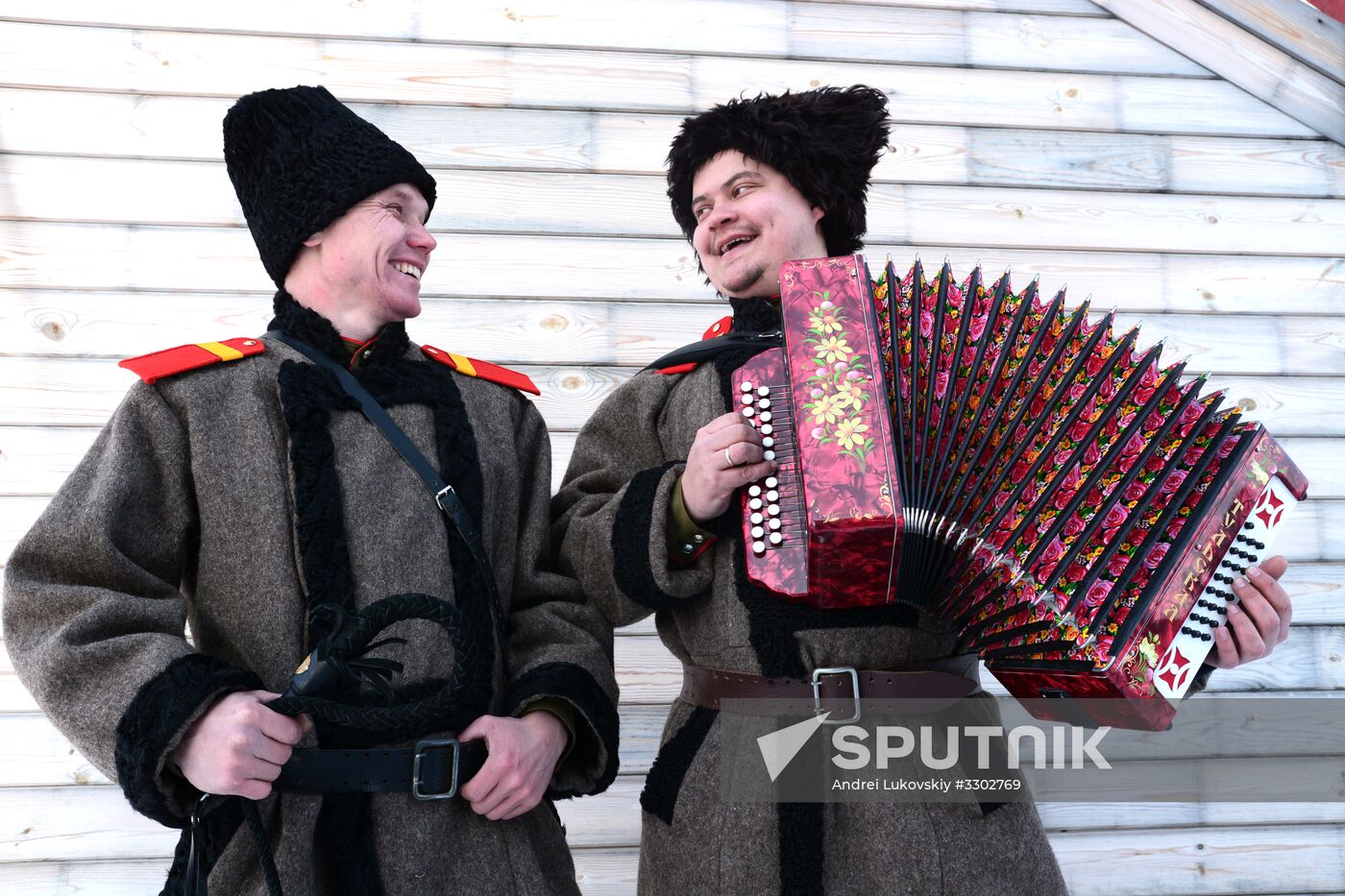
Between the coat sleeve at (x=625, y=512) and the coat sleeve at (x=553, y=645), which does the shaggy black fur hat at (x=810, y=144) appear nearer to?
the coat sleeve at (x=625, y=512)

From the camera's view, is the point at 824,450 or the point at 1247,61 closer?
the point at 824,450

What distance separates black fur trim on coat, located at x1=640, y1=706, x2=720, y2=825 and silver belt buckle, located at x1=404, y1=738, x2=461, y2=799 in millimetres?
374

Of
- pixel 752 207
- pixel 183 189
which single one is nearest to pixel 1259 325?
pixel 752 207

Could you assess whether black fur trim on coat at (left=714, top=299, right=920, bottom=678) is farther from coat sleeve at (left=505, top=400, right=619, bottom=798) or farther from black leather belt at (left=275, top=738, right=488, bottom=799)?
black leather belt at (left=275, top=738, right=488, bottom=799)

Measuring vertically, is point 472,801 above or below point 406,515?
below

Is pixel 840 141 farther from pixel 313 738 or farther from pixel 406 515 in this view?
pixel 313 738

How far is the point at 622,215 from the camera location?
251cm

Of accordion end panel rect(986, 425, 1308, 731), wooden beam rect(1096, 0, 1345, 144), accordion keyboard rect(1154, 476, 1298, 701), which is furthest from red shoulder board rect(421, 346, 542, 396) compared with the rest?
wooden beam rect(1096, 0, 1345, 144)

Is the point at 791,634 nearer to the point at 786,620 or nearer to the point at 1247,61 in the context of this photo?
the point at 786,620

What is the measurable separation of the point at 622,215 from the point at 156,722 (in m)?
1.67

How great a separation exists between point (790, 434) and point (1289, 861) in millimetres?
1966

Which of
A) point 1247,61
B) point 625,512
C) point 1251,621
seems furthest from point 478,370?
point 1247,61

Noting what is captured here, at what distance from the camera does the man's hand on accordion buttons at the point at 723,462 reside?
1501 millimetres

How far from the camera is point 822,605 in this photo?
1.52 metres
